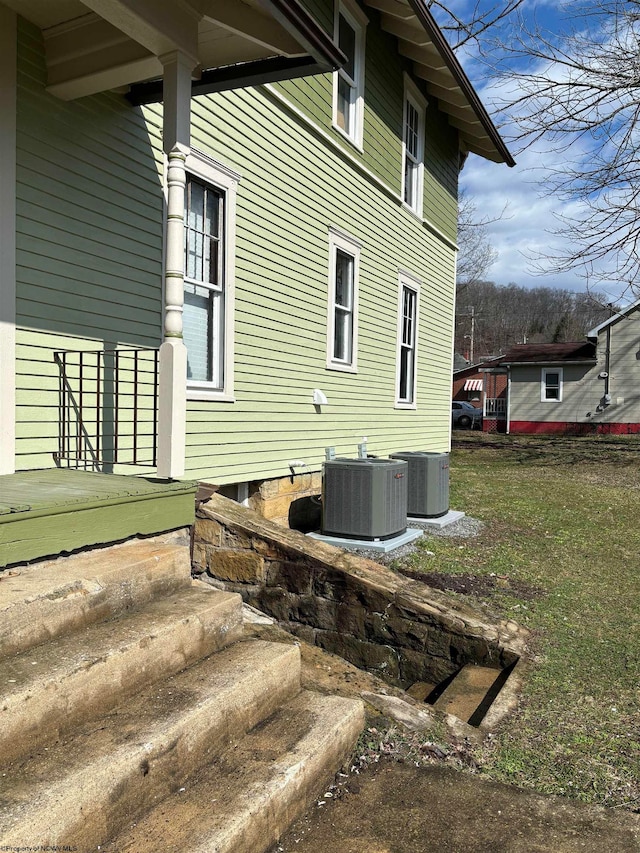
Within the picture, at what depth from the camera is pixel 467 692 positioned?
13.1 ft

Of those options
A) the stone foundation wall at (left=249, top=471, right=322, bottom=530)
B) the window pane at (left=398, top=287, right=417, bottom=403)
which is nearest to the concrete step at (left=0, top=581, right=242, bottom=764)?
the stone foundation wall at (left=249, top=471, right=322, bottom=530)

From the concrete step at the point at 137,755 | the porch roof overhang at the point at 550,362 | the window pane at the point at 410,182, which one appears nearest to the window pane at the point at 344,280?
the window pane at the point at 410,182

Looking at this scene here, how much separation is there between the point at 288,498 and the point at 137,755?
5.34m

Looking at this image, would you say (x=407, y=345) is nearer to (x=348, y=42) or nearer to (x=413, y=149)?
(x=413, y=149)

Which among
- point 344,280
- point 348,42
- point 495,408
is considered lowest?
point 495,408

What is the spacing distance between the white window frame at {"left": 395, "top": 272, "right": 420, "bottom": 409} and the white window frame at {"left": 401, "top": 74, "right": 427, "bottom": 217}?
1130 millimetres

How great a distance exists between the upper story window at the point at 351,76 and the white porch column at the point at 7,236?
4802 millimetres

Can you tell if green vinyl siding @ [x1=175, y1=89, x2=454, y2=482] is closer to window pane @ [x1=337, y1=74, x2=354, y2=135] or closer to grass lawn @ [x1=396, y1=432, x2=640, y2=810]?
window pane @ [x1=337, y1=74, x2=354, y2=135]

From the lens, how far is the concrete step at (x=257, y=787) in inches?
80.3

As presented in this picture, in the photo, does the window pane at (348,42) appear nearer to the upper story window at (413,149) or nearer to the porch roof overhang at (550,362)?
the upper story window at (413,149)

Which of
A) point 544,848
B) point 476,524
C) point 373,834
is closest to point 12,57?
point 373,834

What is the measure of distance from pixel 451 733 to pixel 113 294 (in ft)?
12.0

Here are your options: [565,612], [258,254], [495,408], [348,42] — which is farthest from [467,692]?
[495,408]

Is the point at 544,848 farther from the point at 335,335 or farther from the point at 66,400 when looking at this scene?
the point at 335,335
